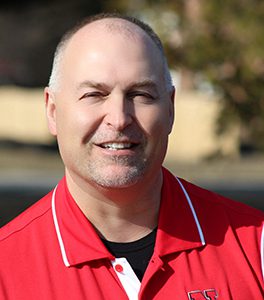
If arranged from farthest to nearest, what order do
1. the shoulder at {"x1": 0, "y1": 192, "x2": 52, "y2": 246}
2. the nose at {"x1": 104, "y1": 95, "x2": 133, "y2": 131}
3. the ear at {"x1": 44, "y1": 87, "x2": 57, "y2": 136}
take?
the ear at {"x1": 44, "y1": 87, "x2": 57, "y2": 136} < the shoulder at {"x1": 0, "y1": 192, "x2": 52, "y2": 246} < the nose at {"x1": 104, "y1": 95, "x2": 133, "y2": 131}

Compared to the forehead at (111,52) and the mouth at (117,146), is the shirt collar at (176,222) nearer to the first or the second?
the mouth at (117,146)

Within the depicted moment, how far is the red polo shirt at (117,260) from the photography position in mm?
2906

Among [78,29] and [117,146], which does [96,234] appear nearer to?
[117,146]

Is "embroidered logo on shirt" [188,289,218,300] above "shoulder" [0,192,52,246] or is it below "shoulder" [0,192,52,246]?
below

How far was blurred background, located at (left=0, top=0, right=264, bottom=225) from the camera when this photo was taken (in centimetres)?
820

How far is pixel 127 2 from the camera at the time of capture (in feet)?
31.7

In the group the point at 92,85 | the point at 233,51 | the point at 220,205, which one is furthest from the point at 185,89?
the point at 92,85

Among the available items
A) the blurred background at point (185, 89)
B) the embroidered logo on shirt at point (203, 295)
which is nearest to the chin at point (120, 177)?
the embroidered logo on shirt at point (203, 295)

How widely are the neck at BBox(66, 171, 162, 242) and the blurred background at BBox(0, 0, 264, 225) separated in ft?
4.39

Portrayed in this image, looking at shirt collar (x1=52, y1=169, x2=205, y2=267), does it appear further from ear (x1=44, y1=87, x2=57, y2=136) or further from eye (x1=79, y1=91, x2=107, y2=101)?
eye (x1=79, y1=91, x2=107, y2=101)

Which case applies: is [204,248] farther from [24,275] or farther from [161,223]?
[24,275]

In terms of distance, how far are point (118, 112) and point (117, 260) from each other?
1.61ft

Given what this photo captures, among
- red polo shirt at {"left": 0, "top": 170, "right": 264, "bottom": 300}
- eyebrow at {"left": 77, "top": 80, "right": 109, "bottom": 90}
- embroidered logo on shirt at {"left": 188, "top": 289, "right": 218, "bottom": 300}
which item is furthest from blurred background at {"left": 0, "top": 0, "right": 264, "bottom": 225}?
embroidered logo on shirt at {"left": 188, "top": 289, "right": 218, "bottom": 300}

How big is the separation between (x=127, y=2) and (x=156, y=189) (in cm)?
671
